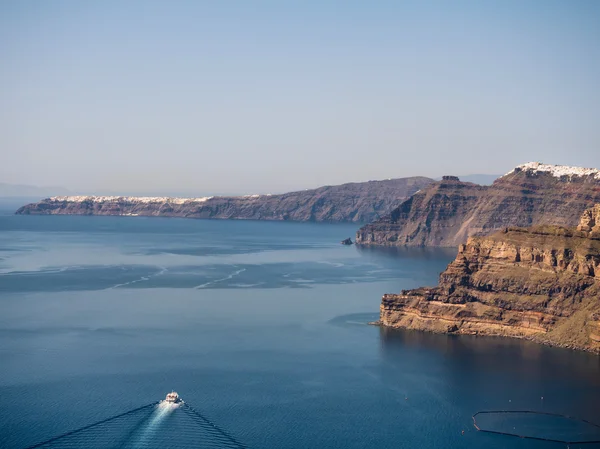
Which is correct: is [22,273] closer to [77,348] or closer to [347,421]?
[77,348]

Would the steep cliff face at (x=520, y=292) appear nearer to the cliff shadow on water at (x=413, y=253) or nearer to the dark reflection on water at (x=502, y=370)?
the dark reflection on water at (x=502, y=370)

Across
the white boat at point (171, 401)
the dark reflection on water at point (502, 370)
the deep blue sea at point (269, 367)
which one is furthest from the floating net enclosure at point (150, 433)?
the dark reflection on water at point (502, 370)

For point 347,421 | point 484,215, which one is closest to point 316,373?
point 347,421

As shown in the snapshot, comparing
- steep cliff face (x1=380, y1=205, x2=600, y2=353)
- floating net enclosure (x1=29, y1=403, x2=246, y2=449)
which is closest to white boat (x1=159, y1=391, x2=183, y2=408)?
floating net enclosure (x1=29, y1=403, x2=246, y2=449)

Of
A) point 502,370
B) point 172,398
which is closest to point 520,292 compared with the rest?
point 502,370

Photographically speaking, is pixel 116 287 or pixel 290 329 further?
pixel 116 287

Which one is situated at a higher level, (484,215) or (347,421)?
(484,215)

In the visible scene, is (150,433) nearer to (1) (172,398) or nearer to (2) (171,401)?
(2) (171,401)
